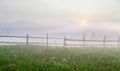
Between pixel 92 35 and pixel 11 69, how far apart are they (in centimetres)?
6607

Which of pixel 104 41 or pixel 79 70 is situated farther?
pixel 104 41

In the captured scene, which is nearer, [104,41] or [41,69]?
[41,69]

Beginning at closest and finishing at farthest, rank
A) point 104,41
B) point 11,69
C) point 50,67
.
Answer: point 11,69
point 50,67
point 104,41

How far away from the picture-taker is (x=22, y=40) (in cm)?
3938

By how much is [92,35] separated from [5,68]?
65.9 m

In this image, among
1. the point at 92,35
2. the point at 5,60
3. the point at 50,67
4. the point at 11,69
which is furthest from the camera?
the point at 92,35

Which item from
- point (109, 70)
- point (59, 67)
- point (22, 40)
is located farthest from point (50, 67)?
point (22, 40)

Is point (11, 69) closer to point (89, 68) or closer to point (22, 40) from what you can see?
A: point (89, 68)

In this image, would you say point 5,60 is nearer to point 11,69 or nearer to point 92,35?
point 11,69

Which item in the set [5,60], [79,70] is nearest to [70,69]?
[79,70]

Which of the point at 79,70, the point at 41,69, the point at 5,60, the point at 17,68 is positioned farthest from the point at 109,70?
the point at 5,60

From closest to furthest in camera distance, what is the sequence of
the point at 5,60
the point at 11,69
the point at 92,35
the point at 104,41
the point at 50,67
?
the point at 11,69, the point at 50,67, the point at 5,60, the point at 104,41, the point at 92,35

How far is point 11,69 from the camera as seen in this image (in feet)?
29.7

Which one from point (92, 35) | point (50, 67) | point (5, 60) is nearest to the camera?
point (50, 67)
